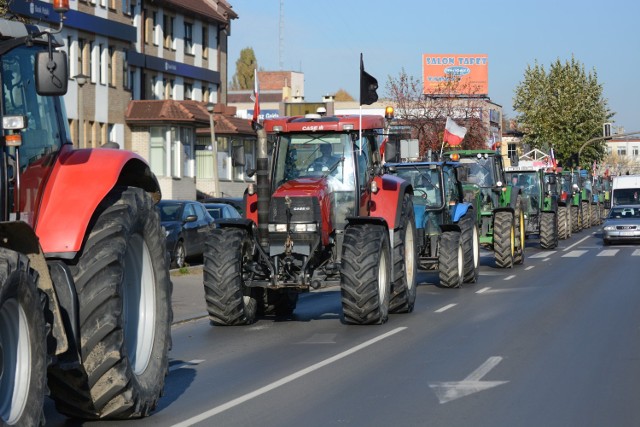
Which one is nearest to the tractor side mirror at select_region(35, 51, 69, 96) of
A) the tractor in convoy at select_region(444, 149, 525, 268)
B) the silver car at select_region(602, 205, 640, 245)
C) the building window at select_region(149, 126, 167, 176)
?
the tractor in convoy at select_region(444, 149, 525, 268)

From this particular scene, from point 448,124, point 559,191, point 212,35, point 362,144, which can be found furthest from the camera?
point 212,35

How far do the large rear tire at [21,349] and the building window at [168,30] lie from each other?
48239 mm

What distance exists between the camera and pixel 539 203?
122 feet

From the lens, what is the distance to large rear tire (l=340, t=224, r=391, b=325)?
14.9 meters

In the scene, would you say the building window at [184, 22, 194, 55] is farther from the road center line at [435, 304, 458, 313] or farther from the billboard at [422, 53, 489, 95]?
the billboard at [422, 53, 489, 95]

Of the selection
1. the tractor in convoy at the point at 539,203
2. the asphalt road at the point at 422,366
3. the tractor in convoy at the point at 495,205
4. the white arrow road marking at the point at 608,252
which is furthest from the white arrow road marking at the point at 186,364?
the tractor in convoy at the point at 539,203

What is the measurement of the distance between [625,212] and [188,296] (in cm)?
2306

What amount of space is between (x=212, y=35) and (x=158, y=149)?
11.4 metres

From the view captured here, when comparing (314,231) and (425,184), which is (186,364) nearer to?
(314,231)

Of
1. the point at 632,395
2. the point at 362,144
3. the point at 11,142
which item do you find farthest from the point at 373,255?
the point at 11,142

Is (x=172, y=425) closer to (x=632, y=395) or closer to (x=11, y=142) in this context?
(x=11, y=142)

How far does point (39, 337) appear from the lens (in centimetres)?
700

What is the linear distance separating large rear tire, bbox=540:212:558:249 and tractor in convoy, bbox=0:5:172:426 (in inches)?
1111

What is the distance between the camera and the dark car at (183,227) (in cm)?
2688
